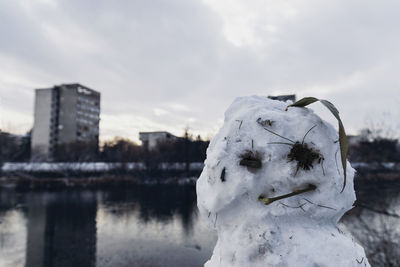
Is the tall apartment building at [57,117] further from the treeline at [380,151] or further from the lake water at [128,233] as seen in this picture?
the treeline at [380,151]

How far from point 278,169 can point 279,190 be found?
13 centimetres

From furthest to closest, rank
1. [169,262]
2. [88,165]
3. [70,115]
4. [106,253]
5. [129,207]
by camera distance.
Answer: [70,115] → [88,165] → [129,207] → [106,253] → [169,262]

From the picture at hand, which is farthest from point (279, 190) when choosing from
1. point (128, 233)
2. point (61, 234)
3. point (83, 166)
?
point (83, 166)

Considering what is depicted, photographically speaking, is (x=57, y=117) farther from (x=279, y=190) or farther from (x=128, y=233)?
(x=279, y=190)

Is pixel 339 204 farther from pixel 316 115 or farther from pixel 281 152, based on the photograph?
pixel 316 115

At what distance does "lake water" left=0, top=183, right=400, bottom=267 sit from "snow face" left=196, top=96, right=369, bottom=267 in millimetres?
4565

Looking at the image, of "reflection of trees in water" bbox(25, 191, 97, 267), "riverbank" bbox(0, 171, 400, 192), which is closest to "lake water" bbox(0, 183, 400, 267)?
"reflection of trees in water" bbox(25, 191, 97, 267)

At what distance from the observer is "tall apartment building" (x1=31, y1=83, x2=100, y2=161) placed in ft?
171

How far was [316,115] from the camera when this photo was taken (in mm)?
1634

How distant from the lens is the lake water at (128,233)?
6546mm

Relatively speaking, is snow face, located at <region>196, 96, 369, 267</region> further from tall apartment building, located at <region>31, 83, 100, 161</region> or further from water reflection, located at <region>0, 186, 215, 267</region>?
tall apartment building, located at <region>31, 83, 100, 161</region>

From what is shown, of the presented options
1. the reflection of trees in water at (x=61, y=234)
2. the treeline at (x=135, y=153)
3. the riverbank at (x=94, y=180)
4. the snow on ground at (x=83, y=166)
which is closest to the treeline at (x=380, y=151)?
the reflection of trees in water at (x=61, y=234)

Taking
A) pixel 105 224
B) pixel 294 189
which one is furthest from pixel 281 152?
pixel 105 224

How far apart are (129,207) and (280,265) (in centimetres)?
1935
